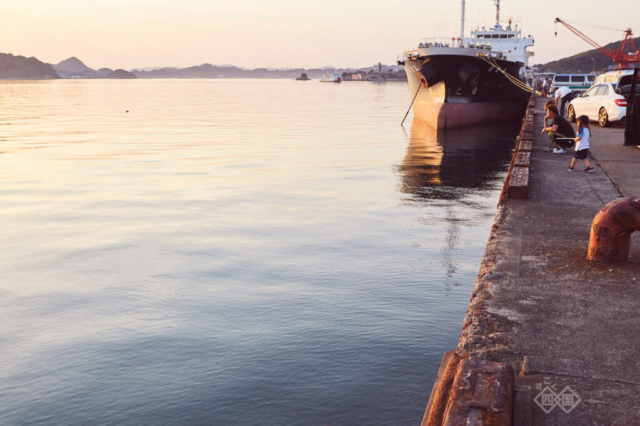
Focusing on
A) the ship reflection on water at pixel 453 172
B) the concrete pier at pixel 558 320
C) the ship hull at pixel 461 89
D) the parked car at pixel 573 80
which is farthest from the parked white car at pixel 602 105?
the parked car at pixel 573 80

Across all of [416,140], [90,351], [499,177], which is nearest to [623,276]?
[90,351]

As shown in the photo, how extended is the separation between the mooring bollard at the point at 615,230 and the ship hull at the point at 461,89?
23.7m

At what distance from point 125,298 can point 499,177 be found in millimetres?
11874

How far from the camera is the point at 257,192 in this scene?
1329 cm

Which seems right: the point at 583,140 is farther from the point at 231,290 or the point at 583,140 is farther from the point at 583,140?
the point at 231,290

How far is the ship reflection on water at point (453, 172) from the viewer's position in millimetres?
11016

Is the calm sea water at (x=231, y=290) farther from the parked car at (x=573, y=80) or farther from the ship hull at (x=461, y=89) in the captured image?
the parked car at (x=573, y=80)

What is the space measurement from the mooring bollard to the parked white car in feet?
54.2

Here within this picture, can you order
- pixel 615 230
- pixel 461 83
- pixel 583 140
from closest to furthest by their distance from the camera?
pixel 615 230 < pixel 583 140 < pixel 461 83

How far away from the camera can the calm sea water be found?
471 cm

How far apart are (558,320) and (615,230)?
4.98ft

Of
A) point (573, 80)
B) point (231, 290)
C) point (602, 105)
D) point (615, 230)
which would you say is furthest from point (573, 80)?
point (231, 290)

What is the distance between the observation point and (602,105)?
69.3ft

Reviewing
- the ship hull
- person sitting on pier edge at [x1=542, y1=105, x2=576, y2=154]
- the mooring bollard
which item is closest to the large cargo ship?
the ship hull
